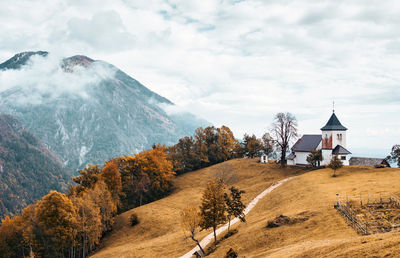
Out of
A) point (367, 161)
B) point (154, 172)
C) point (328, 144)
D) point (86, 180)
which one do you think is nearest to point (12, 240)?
point (86, 180)

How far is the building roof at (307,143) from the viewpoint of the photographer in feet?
299

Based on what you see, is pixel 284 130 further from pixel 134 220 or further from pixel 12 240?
pixel 12 240

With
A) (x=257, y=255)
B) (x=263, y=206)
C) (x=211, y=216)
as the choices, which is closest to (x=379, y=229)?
(x=257, y=255)

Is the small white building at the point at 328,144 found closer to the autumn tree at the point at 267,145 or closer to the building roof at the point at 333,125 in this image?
the building roof at the point at 333,125

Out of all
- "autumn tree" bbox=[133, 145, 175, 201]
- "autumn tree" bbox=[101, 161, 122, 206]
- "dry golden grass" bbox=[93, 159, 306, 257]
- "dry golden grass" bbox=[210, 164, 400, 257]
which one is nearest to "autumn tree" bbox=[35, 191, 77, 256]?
"dry golden grass" bbox=[93, 159, 306, 257]

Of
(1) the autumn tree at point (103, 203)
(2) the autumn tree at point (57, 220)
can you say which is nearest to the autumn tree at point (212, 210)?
(2) the autumn tree at point (57, 220)

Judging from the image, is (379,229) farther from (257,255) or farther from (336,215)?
(257,255)

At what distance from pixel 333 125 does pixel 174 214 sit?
53397mm

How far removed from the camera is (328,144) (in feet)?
288

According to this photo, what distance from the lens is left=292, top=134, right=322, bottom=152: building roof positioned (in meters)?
91.1

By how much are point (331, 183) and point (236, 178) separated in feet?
119

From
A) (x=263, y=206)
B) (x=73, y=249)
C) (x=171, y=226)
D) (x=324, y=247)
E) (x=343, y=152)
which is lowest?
(x=73, y=249)

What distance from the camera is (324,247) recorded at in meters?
25.4

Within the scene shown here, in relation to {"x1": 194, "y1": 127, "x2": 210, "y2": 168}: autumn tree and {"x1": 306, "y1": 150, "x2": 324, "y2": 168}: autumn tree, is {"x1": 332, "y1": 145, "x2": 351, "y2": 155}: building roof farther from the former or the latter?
{"x1": 194, "y1": 127, "x2": 210, "y2": 168}: autumn tree
